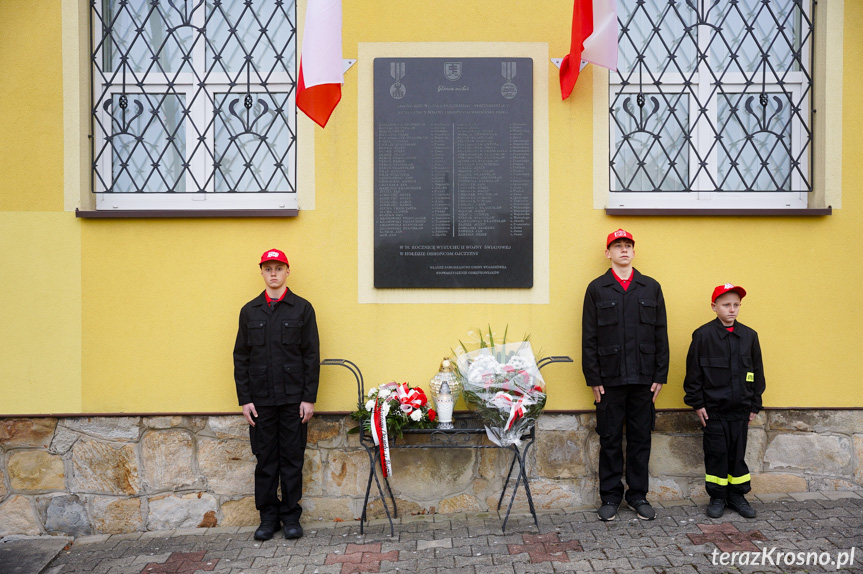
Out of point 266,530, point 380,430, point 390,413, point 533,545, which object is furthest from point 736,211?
point 266,530

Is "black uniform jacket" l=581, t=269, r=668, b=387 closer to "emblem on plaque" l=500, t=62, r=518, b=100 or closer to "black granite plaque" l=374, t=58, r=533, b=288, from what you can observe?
"black granite plaque" l=374, t=58, r=533, b=288

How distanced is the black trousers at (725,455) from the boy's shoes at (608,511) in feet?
2.22

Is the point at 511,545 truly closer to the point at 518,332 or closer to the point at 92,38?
the point at 518,332

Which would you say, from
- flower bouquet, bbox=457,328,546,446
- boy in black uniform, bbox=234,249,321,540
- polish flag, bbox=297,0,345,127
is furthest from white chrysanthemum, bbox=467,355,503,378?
polish flag, bbox=297,0,345,127

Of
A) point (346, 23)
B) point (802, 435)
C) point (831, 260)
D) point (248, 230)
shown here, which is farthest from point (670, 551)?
point (346, 23)

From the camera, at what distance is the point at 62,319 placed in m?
4.66

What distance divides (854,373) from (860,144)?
174 centimetres

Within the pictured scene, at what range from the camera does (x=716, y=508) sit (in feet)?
14.4

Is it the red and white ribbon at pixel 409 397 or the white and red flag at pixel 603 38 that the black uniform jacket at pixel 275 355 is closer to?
the red and white ribbon at pixel 409 397

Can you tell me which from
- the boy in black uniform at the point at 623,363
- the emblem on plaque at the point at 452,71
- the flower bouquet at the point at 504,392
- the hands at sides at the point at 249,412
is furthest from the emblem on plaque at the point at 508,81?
the hands at sides at the point at 249,412

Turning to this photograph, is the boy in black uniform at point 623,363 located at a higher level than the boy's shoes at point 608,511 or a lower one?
higher

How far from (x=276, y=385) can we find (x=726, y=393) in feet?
10.4

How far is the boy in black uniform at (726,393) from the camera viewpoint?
439cm

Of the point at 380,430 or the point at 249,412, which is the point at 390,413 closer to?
the point at 380,430
